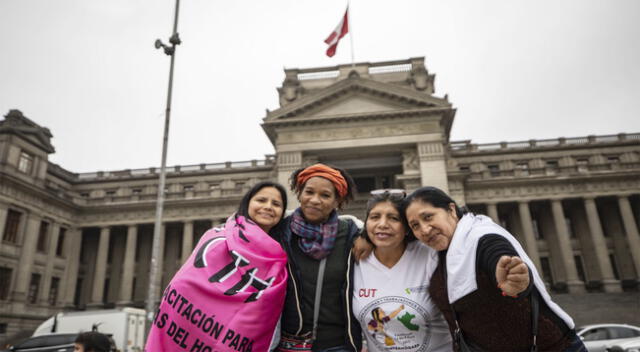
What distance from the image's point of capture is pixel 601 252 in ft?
96.5

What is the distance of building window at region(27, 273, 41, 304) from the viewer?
30.5 m

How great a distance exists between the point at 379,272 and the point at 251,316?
1.13m

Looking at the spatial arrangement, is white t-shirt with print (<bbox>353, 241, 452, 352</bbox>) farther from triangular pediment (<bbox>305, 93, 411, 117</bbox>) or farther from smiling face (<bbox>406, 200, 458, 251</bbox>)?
triangular pediment (<bbox>305, 93, 411, 117</bbox>)

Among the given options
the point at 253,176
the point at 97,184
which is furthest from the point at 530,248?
the point at 97,184

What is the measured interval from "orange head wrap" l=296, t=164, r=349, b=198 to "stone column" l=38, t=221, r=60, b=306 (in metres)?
36.1

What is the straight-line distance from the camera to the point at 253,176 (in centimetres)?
3969

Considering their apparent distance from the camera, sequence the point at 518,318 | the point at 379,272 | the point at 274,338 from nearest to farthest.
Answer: the point at 518,318, the point at 274,338, the point at 379,272

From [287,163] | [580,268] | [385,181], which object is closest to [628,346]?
[287,163]

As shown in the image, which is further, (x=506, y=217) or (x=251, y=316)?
(x=506, y=217)

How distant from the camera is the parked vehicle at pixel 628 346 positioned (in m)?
11.3

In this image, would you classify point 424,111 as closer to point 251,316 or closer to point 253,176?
point 253,176

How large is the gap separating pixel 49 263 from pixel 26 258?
292 cm

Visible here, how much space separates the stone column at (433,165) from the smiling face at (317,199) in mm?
24891

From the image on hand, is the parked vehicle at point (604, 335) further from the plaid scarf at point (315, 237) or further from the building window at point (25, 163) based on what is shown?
the building window at point (25, 163)
